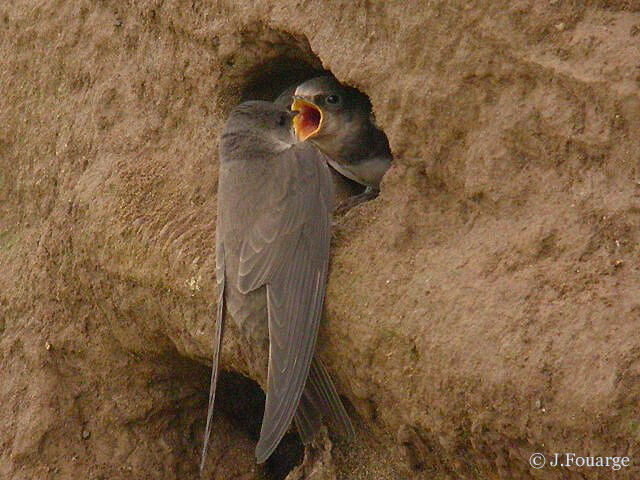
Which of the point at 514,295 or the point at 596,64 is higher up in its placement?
the point at 596,64

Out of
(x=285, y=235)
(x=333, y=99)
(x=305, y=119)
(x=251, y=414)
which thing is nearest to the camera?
(x=285, y=235)

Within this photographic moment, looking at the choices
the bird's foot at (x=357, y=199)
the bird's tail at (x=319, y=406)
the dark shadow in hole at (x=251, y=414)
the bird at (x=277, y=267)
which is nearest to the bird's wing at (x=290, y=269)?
the bird at (x=277, y=267)

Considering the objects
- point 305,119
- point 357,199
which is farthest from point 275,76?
point 357,199

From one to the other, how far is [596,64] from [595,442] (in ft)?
2.95

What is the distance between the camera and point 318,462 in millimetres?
3348

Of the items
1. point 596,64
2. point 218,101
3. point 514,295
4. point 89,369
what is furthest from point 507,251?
point 89,369

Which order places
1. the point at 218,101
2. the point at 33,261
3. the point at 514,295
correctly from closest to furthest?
the point at 514,295 < the point at 218,101 < the point at 33,261

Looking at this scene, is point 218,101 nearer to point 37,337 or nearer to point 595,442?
point 37,337

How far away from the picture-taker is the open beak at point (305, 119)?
12.3 ft

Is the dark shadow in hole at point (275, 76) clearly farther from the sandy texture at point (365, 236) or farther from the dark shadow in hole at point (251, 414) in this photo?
the dark shadow in hole at point (251, 414)

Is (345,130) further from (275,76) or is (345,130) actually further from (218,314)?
(218,314)

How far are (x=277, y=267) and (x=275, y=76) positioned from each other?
3.11 ft

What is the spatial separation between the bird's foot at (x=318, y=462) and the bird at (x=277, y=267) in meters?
0.04

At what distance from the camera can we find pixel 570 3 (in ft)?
9.25
